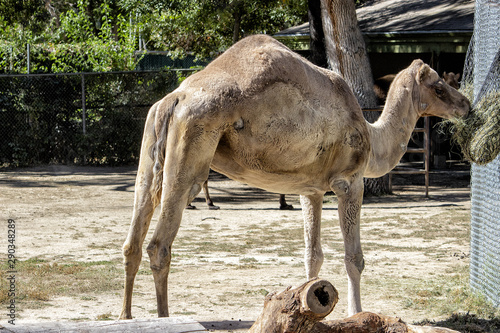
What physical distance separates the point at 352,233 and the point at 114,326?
2.92m

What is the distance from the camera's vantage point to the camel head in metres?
6.75

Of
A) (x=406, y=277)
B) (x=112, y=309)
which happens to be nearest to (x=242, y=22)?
(x=406, y=277)

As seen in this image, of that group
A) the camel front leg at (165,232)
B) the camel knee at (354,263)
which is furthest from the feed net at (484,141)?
the camel front leg at (165,232)

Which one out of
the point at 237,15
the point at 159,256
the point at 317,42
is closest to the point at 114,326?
the point at 159,256

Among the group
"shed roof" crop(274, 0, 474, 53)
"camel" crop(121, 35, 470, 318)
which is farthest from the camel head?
"shed roof" crop(274, 0, 474, 53)

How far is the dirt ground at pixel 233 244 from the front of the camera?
671 centimetres

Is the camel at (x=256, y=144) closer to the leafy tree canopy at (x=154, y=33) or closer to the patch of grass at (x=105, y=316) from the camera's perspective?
the patch of grass at (x=105, y=316)

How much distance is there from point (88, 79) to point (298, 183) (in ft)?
50.7

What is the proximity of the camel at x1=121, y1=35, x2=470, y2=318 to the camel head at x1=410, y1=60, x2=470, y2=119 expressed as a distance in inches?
27.5

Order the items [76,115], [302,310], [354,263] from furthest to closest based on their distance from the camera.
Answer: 1. [76,115]
2. [354,263]
3. [302,310]

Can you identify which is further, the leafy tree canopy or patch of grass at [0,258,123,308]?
the leafy tree canopy

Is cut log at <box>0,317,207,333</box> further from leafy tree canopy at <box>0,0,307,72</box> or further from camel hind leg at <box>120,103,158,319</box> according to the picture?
leafy tree canopy at <box>0,0,307,72</box>

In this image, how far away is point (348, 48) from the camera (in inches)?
573

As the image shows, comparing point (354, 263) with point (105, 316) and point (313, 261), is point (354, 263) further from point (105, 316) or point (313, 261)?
point (105, 316)
